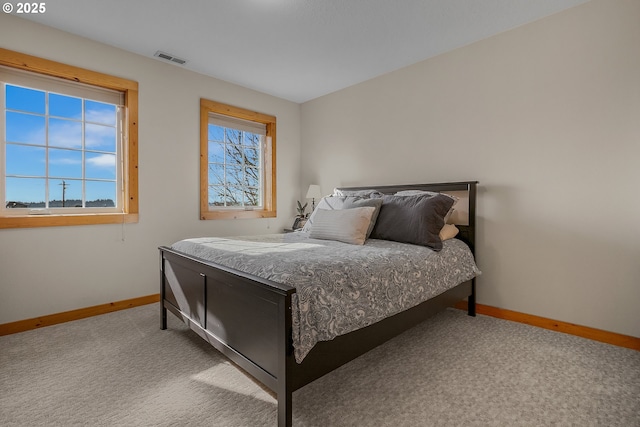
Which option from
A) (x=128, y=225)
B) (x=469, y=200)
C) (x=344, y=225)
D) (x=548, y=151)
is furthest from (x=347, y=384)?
(x=128, y=225)

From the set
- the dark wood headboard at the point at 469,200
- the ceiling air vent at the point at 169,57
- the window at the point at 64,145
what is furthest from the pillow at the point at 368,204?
the ceiling air vent at the point at 169,57

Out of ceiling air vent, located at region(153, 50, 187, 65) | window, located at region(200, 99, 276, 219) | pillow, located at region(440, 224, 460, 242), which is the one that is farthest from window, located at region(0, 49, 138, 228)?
pillow, located at region(440, 224, 460, 242)

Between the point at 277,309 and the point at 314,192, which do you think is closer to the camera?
the point at 277,309

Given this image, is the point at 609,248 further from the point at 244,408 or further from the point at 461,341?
the point at 244,408

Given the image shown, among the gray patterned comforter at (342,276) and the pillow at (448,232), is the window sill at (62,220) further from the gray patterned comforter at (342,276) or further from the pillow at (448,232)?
the pillow at (448,232)

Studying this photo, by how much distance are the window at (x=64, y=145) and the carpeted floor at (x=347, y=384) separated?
1.10 metres

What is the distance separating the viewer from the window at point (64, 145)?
2580mm

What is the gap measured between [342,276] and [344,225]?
3.19 feet

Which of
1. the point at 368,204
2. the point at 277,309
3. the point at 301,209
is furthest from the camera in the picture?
the point at 301,209

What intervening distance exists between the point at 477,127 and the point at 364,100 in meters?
1.43

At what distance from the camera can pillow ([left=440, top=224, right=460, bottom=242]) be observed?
2.69 m

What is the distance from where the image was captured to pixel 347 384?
70.5 inches

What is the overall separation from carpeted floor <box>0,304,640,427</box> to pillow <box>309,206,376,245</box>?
2.78 feet

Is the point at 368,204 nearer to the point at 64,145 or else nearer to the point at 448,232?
the point at 448,232
